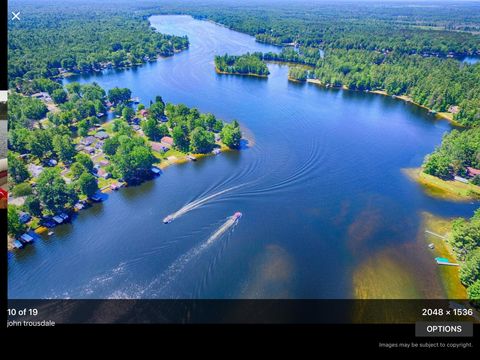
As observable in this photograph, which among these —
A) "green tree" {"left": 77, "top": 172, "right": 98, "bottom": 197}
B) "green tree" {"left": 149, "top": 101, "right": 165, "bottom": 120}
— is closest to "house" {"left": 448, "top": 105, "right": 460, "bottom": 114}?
"green tree" {"left": 149, "top": 101, "right": 165, "bottom": 120}

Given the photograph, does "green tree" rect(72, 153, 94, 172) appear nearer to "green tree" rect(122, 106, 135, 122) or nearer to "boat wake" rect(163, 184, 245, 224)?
"boat wake" rect(163, 184, 245, 224)

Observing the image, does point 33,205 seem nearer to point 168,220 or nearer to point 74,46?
point 168,220

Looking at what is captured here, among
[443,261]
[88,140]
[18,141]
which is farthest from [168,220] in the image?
[18,141]

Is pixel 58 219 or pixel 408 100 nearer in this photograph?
pixel 58 219

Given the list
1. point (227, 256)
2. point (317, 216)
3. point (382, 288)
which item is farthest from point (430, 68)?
point (227, 256)

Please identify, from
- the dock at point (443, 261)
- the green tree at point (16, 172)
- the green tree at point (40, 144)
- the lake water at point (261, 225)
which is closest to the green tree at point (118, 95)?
the green tree at point (40, 144)

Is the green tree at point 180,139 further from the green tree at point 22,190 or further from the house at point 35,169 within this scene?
the green tree at point 22,190
